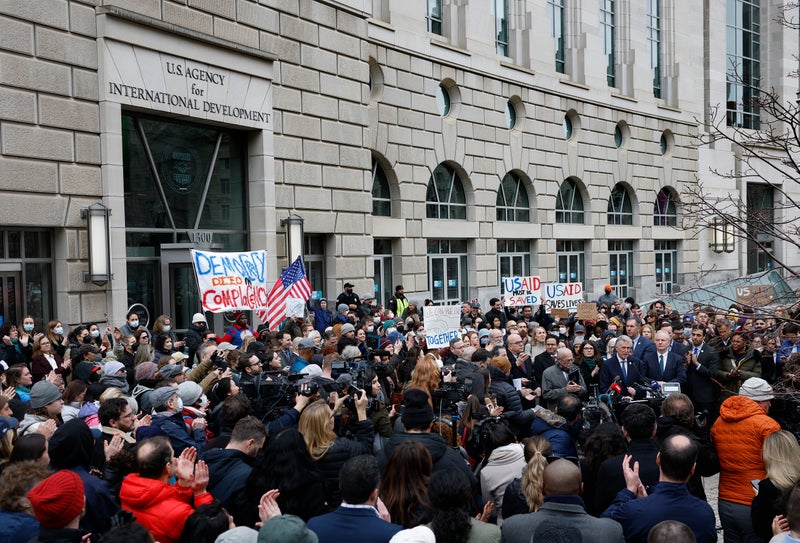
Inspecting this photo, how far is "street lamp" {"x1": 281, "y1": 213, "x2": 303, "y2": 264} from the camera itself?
1911 cm

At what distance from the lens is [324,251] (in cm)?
2108

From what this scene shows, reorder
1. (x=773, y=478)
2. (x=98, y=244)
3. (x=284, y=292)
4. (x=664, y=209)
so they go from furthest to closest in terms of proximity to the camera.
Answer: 1. (x=664, y=209)
2. (x=284, y=292)
3. (x=98, y=244)
4. (x=773, y=478)

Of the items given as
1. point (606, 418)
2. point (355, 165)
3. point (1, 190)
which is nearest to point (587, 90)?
point (355, 165)

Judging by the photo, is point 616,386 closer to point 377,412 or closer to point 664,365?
point 664,365

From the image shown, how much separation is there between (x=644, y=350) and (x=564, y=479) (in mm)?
7276

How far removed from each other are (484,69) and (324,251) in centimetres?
1069

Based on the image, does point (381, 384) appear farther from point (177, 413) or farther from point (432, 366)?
point (177, 413)

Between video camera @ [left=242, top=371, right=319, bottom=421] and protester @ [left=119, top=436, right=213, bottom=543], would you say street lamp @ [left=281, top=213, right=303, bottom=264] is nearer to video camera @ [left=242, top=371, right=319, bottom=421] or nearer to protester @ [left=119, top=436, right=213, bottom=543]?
video camera @ [left=242, top=371, right=319, bottom=421]

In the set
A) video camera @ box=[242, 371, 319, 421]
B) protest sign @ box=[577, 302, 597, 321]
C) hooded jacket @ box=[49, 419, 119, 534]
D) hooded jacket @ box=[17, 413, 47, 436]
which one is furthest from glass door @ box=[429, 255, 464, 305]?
hooded jacket @ box=[49, 419, 119, 534]

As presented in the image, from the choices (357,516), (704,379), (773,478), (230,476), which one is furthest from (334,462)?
(704,379)

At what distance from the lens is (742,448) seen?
260 inches

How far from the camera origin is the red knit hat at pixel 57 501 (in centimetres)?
438

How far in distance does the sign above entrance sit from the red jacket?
38.0ft

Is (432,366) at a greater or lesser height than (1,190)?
lesser
